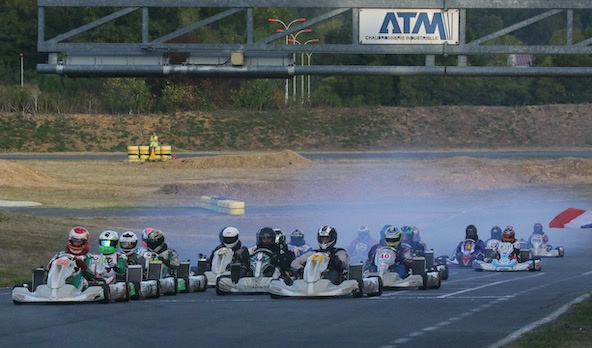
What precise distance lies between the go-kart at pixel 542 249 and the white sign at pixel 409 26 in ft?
32.6

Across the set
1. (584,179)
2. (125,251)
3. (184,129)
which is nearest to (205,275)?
(125,251)

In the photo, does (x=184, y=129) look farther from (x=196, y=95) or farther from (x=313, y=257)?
(x=313, y=257)

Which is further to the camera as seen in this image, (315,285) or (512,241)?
(512,241)

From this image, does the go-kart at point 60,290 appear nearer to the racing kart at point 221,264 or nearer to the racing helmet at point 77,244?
the racing helmet at point 77,244

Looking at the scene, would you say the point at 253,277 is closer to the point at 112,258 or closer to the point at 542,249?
the point at 112,258

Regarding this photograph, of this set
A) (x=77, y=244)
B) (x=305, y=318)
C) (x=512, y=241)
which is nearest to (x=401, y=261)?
(x=77, y=244)

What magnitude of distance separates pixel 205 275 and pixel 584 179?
3907 cm

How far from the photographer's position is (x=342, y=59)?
8481 cm

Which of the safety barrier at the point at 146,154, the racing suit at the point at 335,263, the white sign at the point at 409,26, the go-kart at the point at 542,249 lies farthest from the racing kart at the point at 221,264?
the safety barrier at the point at 146,154

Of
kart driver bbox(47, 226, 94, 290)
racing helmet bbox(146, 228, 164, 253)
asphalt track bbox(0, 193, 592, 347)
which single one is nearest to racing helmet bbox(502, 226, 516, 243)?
asphalt track bbox(0, 193, 592, 347)

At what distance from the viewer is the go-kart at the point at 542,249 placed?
3281cm

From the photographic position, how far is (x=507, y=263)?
95.7ft

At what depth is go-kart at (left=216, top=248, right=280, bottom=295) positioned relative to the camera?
2202 centimetres

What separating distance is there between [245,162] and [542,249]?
40.0 metres
